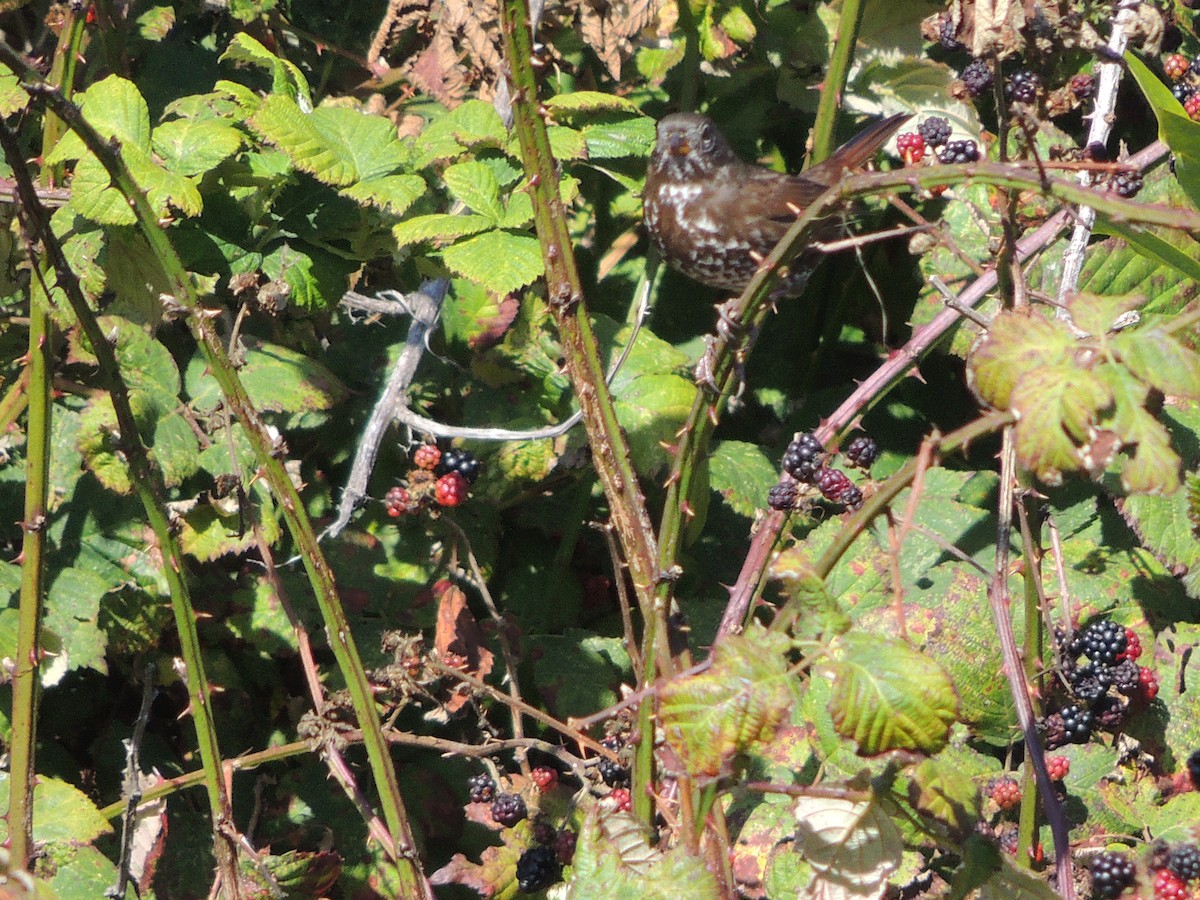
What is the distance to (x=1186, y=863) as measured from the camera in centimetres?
156

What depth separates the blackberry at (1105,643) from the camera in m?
1.85

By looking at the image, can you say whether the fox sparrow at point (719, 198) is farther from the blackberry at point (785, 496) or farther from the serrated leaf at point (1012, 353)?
the serrated leaf at point (1012, 353)

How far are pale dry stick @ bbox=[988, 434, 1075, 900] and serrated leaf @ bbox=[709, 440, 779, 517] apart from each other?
2.05 ft

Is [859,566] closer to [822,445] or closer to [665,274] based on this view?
[822,445]

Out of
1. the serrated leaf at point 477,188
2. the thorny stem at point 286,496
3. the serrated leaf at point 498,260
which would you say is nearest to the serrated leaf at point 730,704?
the thorny stem at point 286,496

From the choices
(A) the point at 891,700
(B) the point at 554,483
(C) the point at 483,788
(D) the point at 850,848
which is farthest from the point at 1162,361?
(B) the point at 554,483

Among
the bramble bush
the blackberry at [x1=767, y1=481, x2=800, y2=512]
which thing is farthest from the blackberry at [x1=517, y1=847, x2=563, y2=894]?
the blackberry at [x1=767, y1=481, x2=800, y2=512]

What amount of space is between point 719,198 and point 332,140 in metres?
1.00

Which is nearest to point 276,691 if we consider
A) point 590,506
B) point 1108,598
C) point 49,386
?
point 590,506

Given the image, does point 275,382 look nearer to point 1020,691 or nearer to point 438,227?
point 438,227

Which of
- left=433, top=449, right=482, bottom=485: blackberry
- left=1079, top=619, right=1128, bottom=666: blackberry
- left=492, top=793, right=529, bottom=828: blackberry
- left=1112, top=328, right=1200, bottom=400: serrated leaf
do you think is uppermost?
left=1112, top=328, right=1200, bottom=400: serrated leaf

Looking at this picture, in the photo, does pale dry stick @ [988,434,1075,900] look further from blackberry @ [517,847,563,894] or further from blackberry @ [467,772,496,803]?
blackberry @ [467,772,496,803]

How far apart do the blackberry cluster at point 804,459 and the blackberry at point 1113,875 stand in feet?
2.01

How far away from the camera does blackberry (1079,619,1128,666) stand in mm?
1854
